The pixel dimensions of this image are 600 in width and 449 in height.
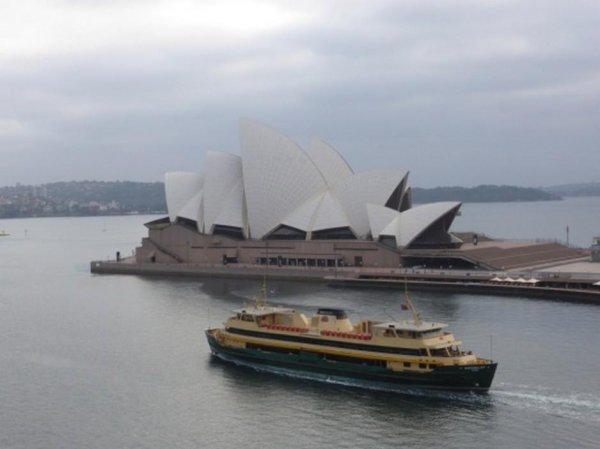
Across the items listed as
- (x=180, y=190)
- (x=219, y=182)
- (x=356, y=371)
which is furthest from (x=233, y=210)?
(x=356, y=371)

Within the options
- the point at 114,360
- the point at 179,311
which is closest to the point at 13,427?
the point at 114,360

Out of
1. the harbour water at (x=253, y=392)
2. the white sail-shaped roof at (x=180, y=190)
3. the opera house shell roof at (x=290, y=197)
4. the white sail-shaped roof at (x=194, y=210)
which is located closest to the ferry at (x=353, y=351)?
the harbour water at (x=253, y=392)

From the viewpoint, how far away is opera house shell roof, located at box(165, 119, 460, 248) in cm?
5484

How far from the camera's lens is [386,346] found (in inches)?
930

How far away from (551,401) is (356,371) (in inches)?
219

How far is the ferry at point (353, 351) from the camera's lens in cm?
2281

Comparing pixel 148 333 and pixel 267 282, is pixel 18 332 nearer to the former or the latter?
pixel 148 333

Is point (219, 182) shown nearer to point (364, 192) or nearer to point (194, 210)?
point (194, 210)

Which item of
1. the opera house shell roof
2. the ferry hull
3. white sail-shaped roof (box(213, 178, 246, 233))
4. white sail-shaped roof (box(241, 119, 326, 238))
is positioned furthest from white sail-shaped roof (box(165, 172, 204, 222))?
the ferry hull

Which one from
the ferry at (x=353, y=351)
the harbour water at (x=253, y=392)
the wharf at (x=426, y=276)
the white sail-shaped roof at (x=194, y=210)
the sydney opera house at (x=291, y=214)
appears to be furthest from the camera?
the white sail-shaped roof at (x=194, y=210)

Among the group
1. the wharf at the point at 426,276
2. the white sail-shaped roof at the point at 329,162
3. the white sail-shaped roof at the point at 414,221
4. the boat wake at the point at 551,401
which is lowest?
the boat wake at the point at 551,401

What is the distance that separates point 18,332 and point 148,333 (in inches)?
218

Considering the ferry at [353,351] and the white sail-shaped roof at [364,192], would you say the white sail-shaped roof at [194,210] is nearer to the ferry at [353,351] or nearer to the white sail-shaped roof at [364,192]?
the white sail-shaped roof at [364,192]

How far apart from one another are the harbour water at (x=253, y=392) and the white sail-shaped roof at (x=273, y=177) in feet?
60.3
